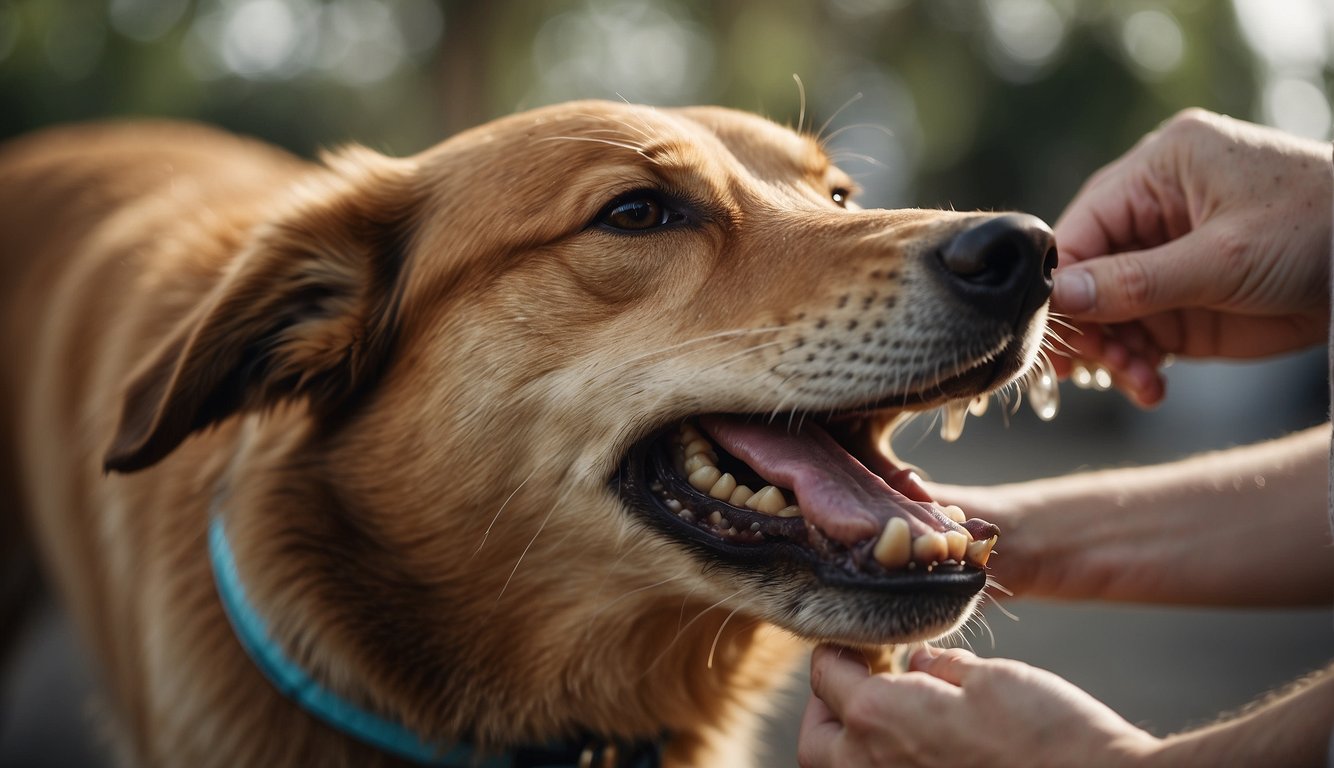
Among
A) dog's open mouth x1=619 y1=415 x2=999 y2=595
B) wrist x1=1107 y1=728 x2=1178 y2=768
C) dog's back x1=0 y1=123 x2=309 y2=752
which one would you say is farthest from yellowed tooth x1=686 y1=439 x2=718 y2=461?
dog's back x1=0 y1=123 x2=309 y2=752

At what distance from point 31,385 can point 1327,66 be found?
18.5 metres

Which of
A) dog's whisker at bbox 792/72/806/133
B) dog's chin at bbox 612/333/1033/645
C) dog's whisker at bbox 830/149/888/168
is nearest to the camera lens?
dog's chin at bbox 612/333/1033/645

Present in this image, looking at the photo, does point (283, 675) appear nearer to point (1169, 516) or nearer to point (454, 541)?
point (454, 541)

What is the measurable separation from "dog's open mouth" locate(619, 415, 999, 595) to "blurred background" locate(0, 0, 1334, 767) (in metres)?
1.41

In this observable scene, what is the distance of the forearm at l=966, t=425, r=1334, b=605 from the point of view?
7.66 ft

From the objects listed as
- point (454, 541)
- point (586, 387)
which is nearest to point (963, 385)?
point (586, 387)

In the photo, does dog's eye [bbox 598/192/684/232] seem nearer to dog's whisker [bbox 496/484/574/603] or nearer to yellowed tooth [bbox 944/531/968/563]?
dog's whisker [bbox 496/484/574/603]

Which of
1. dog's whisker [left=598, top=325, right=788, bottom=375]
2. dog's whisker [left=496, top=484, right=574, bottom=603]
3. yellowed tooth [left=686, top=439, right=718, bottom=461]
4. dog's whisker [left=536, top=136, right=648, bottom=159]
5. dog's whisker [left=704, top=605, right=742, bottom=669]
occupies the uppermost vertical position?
dog's whisker [left=536, top=136, right=648, bottom=159]

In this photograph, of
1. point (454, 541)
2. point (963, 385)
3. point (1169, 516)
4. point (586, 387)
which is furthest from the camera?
point (1169, 516)

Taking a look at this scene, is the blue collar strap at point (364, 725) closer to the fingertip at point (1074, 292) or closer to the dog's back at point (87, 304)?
the dog's back at point (87, 304)

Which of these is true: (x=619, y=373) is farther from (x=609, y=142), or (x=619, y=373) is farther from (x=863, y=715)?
(x=863, y=715)

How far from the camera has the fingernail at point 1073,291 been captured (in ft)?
7.00

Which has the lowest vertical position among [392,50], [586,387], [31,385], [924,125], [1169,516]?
[924,125]

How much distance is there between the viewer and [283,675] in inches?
85.3
